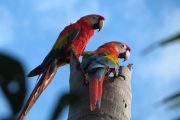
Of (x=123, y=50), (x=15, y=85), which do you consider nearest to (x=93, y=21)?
(x=123, y=50)

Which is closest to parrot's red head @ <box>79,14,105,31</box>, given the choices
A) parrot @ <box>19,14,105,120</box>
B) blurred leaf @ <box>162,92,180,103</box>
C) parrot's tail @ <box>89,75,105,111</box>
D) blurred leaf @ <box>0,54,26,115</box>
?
parrot @ <box>19,14,105,120</box>

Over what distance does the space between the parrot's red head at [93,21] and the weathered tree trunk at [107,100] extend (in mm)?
2296

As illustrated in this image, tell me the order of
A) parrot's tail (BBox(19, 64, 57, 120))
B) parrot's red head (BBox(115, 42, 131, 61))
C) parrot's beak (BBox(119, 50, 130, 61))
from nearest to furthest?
parrot's tail (BBox(19, 64, 57, 120)), parrot's red head (BBox(115, 42, 131, 61)), parrot's beak (BBox(119, 50, 130, 61))

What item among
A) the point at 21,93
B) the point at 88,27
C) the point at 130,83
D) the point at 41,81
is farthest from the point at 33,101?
the point at 21,93

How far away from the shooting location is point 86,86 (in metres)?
2.61

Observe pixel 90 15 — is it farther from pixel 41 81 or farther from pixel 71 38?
pixel 41 81

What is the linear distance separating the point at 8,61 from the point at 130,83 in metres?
2.52

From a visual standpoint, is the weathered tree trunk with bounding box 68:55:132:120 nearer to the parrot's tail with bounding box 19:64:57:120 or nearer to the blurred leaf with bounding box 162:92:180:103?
the parrot's tail with bounding box 19:64:57:120

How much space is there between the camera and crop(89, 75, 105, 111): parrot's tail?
A: 7.51 feet

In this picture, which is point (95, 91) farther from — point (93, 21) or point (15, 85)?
point (93, 21)

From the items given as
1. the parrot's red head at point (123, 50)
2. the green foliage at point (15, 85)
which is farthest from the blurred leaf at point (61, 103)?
the parrot's red head at point (123, 50)

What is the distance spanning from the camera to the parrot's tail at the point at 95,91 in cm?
229

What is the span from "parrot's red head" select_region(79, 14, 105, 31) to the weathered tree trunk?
2296mm

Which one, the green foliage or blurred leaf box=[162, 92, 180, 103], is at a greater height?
blurred leaf box=[162, 92, 180, 103]
